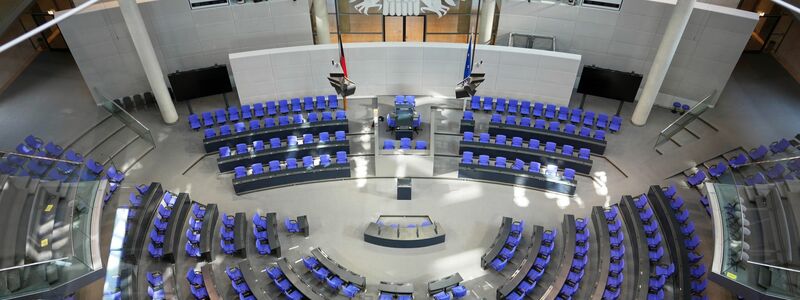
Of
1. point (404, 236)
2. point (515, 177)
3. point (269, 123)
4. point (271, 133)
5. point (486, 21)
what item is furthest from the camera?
point (486, 21)

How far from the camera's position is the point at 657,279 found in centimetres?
1349

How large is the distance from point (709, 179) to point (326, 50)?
13.3m

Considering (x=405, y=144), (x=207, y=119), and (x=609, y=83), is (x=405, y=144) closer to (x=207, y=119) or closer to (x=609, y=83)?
(x=207, y=119)

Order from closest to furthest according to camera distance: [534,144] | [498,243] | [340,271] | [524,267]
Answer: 1. [340,271]
2. [524,267]
3. [498,243]
4. [534,144]

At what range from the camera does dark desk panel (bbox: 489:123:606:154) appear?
17984mm

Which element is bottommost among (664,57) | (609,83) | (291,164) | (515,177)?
(515,177)

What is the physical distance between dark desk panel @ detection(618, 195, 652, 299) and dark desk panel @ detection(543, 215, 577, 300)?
156cm

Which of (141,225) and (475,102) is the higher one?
(475,102)

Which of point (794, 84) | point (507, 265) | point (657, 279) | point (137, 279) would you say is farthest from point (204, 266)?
point (794, 84)

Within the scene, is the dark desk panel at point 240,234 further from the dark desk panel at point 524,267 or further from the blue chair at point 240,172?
the dark desk panel at point 524,267

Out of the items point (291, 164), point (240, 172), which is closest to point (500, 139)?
point (291, 164)

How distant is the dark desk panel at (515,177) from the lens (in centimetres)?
1652

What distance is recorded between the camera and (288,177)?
1684cm

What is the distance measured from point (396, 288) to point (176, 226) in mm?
6382
